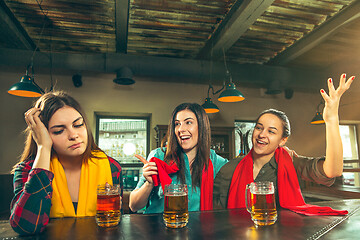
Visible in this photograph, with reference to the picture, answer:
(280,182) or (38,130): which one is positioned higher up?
(38,130)

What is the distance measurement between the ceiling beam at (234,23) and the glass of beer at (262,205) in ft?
9.13

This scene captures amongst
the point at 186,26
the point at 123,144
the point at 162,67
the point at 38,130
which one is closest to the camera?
the point at 38,130

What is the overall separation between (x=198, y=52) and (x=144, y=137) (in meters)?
2.21

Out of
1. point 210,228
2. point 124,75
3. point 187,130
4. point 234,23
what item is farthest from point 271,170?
point 124,75

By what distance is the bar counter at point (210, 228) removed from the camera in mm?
958

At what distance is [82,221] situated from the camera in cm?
118

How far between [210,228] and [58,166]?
891 millimetres

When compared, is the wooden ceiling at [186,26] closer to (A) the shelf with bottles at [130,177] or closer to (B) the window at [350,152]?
(A) the shelf with bottles at [130,177]

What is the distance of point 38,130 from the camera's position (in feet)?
4.12

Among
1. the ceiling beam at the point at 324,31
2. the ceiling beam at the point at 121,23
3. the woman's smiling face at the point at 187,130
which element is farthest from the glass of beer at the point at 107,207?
the ceiling beam at the point at 324,31

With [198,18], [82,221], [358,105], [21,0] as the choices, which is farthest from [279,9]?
[358,105]

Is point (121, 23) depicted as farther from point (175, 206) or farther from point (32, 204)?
point (175, 206)

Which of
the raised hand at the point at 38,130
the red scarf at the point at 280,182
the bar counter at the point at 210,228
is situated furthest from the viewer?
the red scarf at the point at 280,182

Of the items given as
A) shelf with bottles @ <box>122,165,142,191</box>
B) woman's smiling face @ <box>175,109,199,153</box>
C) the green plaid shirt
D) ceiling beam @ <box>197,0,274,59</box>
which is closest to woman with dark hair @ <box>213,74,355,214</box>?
woman's smiling face @ <box>175,109,199,153</box>
